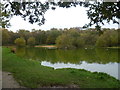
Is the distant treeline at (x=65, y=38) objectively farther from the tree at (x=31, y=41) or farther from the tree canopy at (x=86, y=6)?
the tree canopy at (x=86, y=6)

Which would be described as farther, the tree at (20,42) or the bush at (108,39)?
the tree at (20,42)

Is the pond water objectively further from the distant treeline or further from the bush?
the bush

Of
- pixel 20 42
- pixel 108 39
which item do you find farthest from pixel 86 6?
pixel 20 42

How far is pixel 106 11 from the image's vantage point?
6.65 metres

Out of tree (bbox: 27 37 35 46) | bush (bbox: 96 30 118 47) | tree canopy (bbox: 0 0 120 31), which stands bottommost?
tree (bbox: 27 37 35 46)


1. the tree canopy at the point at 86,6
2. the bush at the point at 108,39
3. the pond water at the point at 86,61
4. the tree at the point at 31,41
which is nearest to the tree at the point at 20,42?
the tree at the point at 31,41

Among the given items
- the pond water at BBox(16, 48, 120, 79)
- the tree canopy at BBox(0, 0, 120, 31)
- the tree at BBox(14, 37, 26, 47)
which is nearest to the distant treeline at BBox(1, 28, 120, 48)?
the tree at BBox(14, 37, 26, 47)

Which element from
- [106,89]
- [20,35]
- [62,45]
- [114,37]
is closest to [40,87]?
[106,89]

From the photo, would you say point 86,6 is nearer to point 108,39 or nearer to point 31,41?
point 108,39

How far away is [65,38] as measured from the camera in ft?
211

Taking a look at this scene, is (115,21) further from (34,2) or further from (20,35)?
(20,35)

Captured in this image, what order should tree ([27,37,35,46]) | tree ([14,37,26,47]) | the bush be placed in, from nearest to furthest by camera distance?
the bush < tree ([14,37,26,47]) < tree ([27,37,35,46])

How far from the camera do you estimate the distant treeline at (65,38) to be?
195 ft

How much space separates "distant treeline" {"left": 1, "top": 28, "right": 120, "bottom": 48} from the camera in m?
59.5
